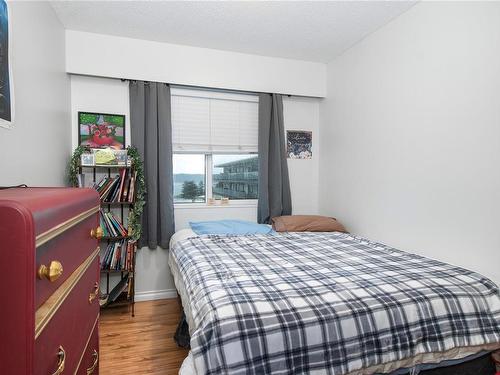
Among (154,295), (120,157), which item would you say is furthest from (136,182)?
(154,295)

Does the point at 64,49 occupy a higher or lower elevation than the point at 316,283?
higher

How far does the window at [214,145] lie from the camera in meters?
3.16

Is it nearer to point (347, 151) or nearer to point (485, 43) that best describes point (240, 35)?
point (347, 151)

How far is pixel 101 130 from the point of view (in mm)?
2863

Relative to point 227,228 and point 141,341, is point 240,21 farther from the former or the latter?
point 141,341

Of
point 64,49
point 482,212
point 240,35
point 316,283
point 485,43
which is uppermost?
point 240,35

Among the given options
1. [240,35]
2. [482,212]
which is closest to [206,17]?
[240,35]

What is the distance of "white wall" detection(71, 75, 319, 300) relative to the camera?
2855 millimetres

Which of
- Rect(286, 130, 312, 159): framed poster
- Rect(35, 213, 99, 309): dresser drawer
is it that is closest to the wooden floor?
Rect(35, 213, 99, 309): dresser drawer

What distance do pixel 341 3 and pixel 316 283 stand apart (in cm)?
205

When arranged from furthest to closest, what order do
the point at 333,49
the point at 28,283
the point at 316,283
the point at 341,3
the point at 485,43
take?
1. the point at 333,49
2. the point at 341,3
3. the point at 485,43
4. the point at 316,283
5. the point at 28,283

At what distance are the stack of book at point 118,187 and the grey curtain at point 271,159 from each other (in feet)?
4.34

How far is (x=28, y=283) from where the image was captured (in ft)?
1.92

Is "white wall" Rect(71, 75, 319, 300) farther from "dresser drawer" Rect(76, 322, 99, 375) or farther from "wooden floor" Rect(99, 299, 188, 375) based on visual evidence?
"dresser drawer" Rect(76, 322, 99, 375)
